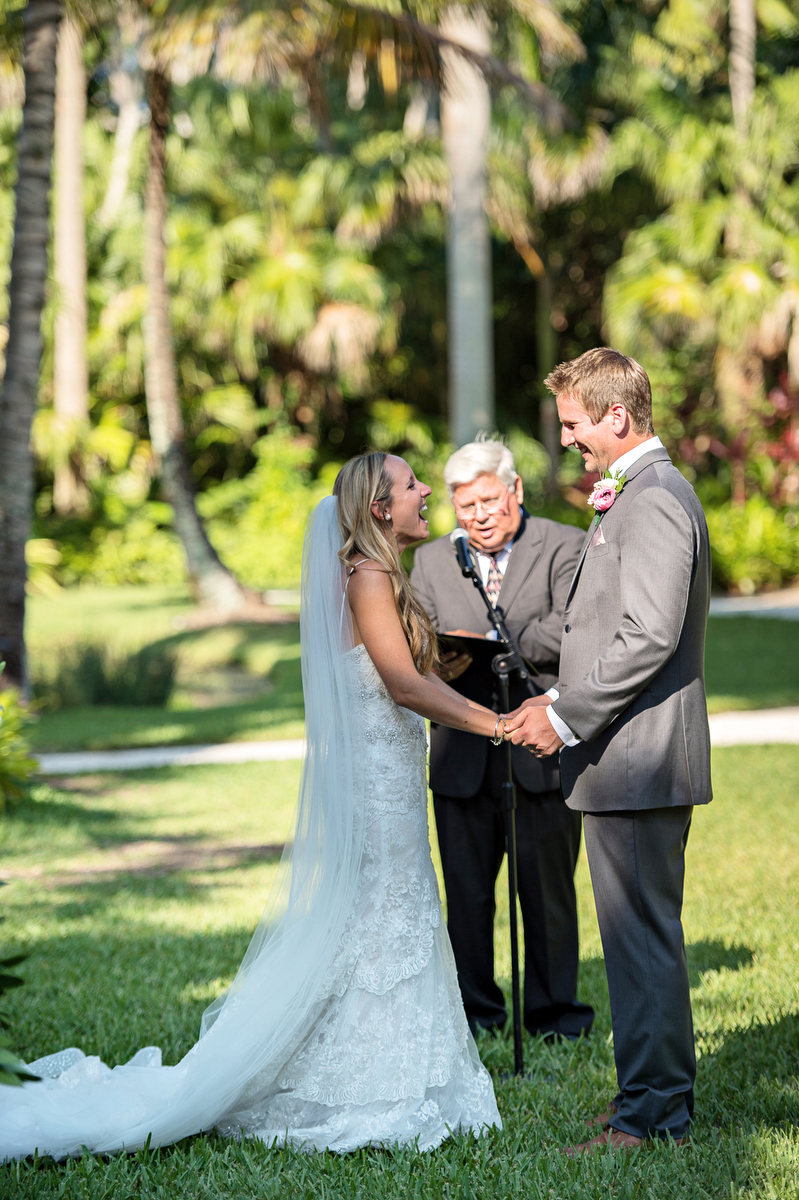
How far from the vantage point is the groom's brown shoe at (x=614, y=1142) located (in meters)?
3.25

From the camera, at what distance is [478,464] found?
4.34 m

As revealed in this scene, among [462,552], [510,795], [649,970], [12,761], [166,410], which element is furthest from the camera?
[166,410]

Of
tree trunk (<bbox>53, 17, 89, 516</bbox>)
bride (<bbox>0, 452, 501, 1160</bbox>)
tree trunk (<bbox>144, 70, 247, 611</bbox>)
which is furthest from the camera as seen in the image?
tree trunk (<bbox>53, 17, 89, 516</bbox>)

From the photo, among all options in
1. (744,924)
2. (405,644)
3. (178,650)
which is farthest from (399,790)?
(178,650)

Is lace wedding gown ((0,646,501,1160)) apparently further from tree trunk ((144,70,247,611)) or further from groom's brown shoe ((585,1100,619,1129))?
tree trunk ((144,70,247,611))

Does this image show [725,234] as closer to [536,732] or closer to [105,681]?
[105,681]

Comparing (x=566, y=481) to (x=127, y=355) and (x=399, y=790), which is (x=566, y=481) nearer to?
(x=127, y=355)

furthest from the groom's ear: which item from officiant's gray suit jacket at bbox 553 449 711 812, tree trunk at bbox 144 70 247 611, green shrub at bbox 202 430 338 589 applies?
green shrub at bbox 202 430 338 589

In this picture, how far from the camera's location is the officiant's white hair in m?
4.34

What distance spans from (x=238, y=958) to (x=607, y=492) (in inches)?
121

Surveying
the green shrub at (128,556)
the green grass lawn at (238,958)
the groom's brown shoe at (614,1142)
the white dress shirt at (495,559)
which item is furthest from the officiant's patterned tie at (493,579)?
the green shrub at (128,556)

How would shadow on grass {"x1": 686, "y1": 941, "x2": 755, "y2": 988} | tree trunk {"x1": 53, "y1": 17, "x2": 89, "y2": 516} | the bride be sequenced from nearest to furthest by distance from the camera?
the bride < shadow on grass {"x1": 686, "y1": 941, "x2": 755, "y2": 988} < tree trunk {"x1": 53, "y1": 17, "x2": 89, "y2": 516}

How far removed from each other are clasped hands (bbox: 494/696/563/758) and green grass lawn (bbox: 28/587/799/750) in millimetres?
7611

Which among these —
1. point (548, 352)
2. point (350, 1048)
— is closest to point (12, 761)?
point (350, 1048)
